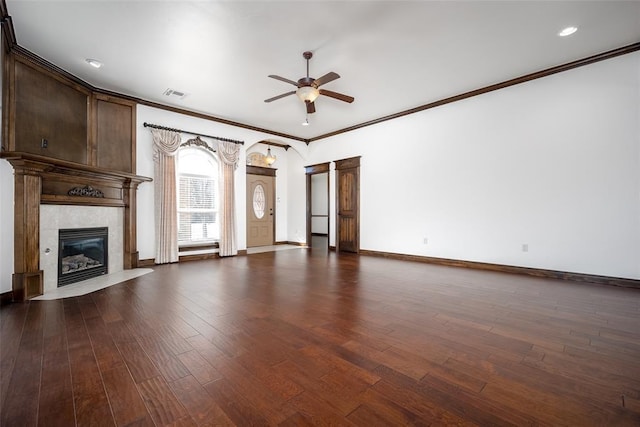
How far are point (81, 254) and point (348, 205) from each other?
5252 mm

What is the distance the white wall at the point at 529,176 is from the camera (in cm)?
373

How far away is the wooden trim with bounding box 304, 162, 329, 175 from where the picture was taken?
765 cm

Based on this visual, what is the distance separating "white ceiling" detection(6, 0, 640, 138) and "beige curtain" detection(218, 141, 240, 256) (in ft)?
5.10

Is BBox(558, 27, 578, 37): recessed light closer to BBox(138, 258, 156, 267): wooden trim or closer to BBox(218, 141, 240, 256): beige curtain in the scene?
BBox(218, 141, 240, 256): beige curtain

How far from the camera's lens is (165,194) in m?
5.44

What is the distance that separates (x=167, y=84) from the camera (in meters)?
4.64

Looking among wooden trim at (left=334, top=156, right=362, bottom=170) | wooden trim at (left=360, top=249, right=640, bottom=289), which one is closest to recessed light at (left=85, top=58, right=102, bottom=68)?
wooden trim at (left=334, top=156, right=362, bottom=170)

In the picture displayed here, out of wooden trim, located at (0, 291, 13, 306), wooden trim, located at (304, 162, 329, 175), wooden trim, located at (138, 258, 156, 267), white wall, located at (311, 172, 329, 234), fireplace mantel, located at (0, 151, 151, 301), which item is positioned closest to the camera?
wooden trim, located at (0, 291, 13, 306)

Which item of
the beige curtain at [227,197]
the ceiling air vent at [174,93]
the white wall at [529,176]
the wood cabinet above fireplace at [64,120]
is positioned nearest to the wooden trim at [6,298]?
the wood cabinet above fireplace at [64,120]

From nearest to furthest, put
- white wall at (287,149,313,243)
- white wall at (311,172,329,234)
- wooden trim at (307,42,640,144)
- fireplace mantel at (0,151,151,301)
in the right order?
fireplace mantel at (0,151,151,301) → wooden trim at (307,42,640,144) → white wall at (287,149,313,243) → white wall at (311,172,329,234)

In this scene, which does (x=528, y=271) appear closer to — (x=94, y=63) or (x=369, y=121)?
(x=369, y=121)

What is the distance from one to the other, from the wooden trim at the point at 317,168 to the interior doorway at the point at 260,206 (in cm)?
117

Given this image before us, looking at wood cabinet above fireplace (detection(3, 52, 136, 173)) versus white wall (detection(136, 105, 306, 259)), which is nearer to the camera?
wood cabinet above fireplace (detection(3, 52, 136, 173))

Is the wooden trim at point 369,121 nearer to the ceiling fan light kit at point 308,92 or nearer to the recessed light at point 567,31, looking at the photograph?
the recessed light at point 567,31
